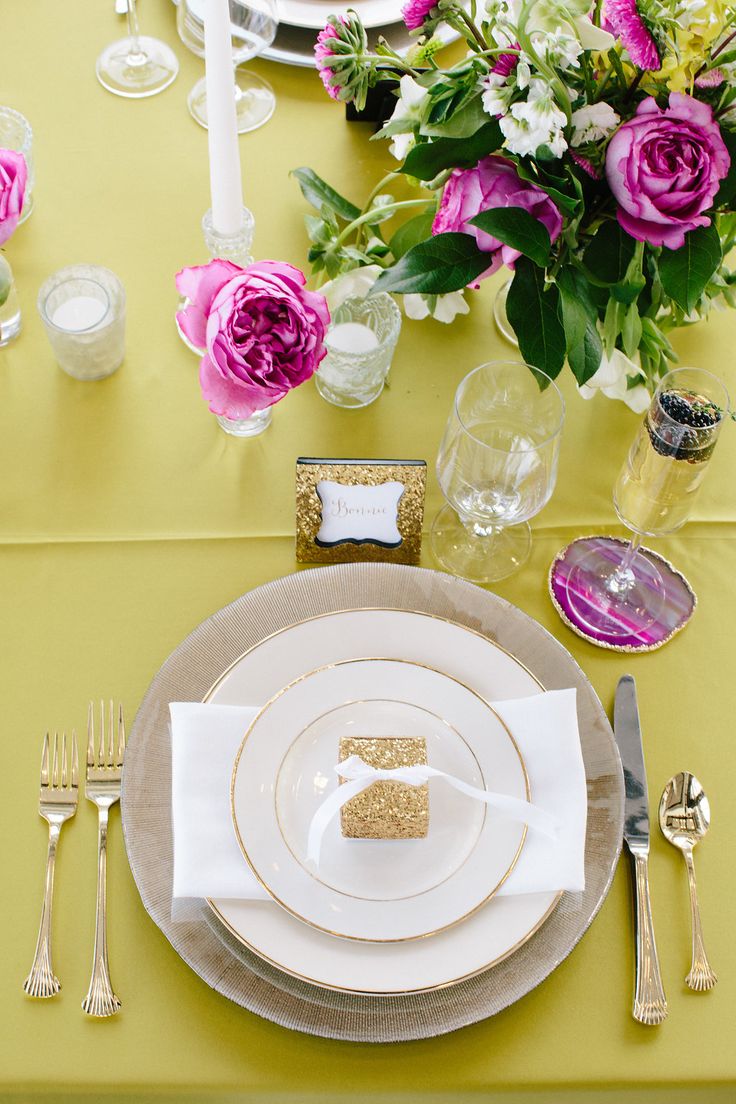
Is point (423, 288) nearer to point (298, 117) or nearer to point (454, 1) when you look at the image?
point (454, 1)

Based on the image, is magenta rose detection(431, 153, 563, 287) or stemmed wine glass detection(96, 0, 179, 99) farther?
stemmed wine glass detection(96, 0, 179, 99)

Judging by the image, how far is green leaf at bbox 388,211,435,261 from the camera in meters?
1.08

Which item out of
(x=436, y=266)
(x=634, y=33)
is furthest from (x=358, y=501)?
(x=634, y=33)

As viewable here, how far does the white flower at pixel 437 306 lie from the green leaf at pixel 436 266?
0.22m

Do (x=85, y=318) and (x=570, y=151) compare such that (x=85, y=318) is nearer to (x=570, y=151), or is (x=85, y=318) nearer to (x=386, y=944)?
(x=570, y=151)

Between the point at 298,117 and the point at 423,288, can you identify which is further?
the point at 298,117

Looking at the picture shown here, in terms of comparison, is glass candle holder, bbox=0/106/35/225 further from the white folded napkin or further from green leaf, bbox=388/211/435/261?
the white folded napkin

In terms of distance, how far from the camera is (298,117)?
137cm

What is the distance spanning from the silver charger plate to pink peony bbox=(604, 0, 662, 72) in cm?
48

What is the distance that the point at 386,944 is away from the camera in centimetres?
80

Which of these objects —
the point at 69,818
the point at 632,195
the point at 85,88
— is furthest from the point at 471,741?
the point at 85,88

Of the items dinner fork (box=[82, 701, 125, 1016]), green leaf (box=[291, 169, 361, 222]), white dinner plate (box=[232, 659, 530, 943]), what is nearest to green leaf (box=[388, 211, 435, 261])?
green leaf (box=[291, 169, 361, 222])

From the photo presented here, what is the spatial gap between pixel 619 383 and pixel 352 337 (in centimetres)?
30

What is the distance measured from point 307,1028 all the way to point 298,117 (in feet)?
3.70
